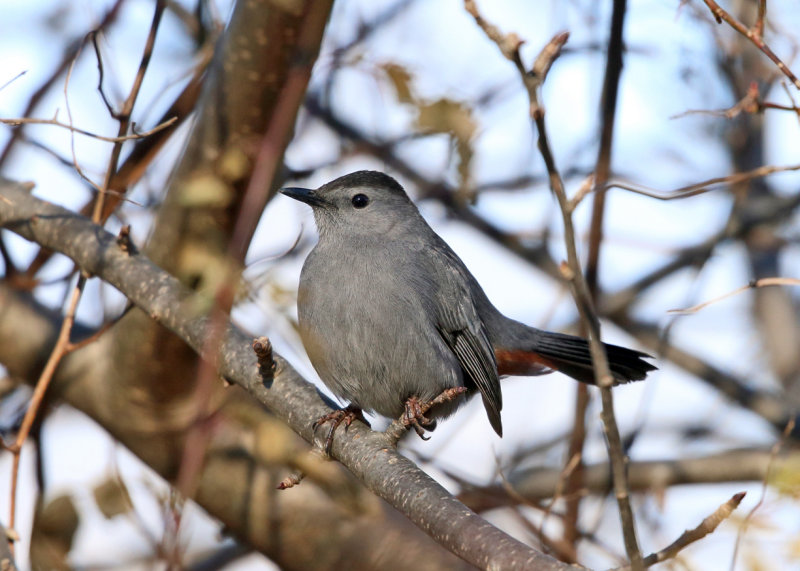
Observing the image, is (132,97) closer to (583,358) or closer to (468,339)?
(468,339)

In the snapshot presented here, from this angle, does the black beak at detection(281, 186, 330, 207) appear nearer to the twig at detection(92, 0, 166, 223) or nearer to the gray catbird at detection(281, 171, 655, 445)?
the gray catbird at detection(281, 171, 655, 445)

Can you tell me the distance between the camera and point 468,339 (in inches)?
150

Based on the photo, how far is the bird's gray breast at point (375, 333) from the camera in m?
3.52

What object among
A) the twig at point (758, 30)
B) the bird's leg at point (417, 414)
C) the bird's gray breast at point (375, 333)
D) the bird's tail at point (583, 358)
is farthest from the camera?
the bird's tail at point (583, 358)

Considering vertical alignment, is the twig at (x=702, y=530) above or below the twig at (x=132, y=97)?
below

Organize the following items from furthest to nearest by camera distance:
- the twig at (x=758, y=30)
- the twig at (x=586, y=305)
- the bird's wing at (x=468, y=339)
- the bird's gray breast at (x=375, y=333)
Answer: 1. the bird's wing at (x=468, y=339)
2. the bird's gray breast at (x=375, y=333)
3. the twig at (x=758, y=30)
4. the twig at (x=586, y=305)

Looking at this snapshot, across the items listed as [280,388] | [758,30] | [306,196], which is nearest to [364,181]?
[306,196]

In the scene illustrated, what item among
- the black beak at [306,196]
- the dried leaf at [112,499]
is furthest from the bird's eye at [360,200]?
the dried leaf at [112,499]

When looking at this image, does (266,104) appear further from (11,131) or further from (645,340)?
(645,340)

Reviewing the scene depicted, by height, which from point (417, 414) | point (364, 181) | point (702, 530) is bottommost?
point (702, 530)

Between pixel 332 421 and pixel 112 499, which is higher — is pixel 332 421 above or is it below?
above

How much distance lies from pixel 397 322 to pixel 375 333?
0.10m

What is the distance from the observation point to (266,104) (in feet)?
11.4

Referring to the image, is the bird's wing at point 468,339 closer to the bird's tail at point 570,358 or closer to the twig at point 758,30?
the bird's tail at point 570,358
